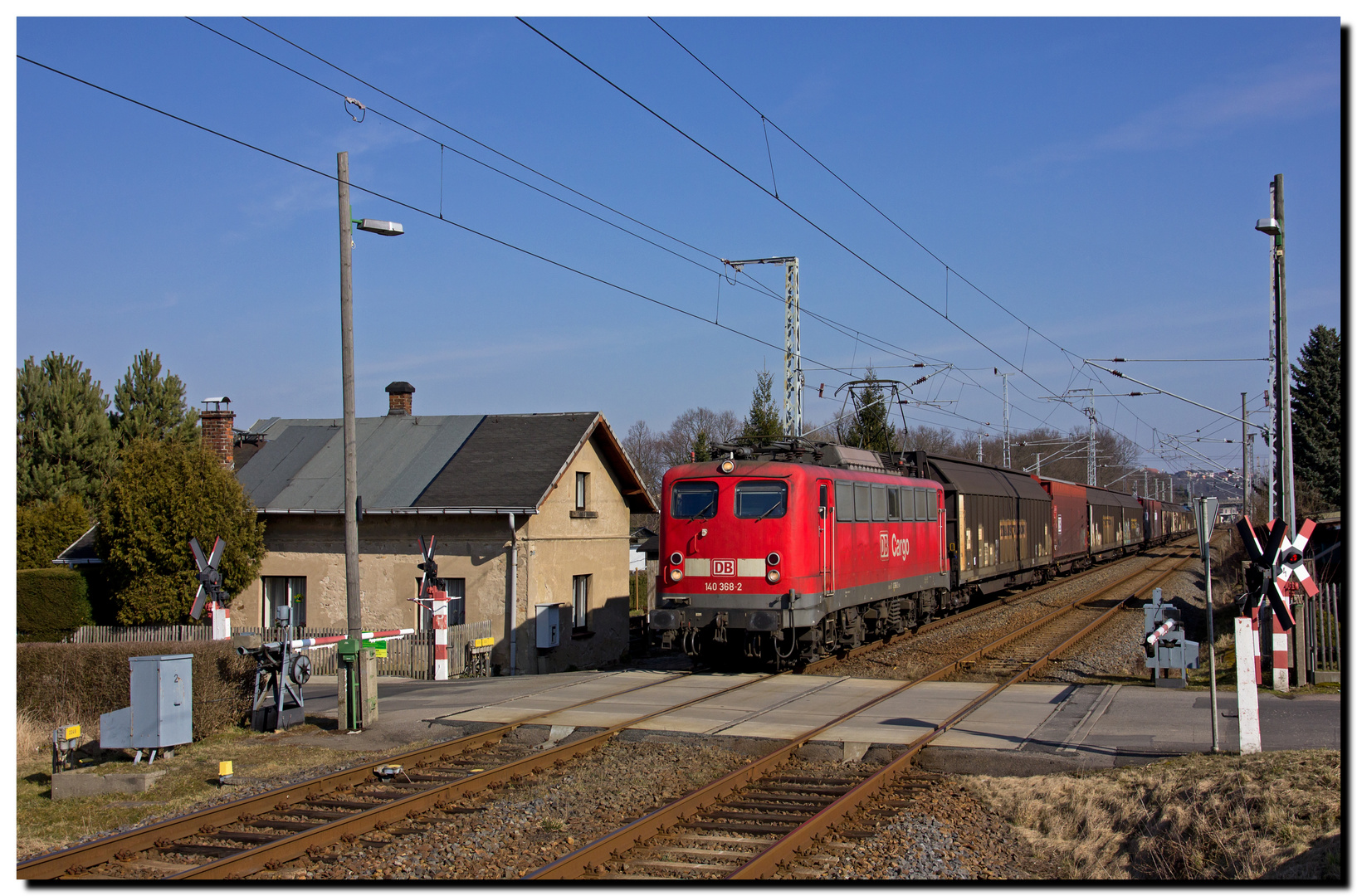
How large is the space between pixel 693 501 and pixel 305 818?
8942mm

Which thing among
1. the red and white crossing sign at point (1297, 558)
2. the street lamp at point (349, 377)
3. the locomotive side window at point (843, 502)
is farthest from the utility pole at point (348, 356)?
the red and white crossing sign at point (1297, 558)

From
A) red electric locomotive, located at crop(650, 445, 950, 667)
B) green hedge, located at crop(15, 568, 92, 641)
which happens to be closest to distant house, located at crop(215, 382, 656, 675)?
green hedge, located at crop(15, 568, 92, 641)

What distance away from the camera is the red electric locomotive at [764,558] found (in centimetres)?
1556

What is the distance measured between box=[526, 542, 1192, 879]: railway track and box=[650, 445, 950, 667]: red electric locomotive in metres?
3.94

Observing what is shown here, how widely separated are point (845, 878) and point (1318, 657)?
11727 millimetres

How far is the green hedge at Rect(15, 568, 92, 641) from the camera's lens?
2352 centimetres

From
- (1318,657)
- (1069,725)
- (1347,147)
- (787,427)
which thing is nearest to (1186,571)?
(787,427)

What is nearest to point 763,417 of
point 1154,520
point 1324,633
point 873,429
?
point 873,429

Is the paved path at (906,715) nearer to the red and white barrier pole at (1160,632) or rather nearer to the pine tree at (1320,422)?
the red and white barrier pole at (1160,632)

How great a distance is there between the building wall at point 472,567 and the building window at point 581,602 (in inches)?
6.2

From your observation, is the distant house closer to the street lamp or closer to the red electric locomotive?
the red electric locomotive

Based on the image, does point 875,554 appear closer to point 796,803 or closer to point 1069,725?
point 1069,725

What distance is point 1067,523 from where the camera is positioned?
125ft

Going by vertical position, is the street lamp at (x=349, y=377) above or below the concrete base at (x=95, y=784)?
above
